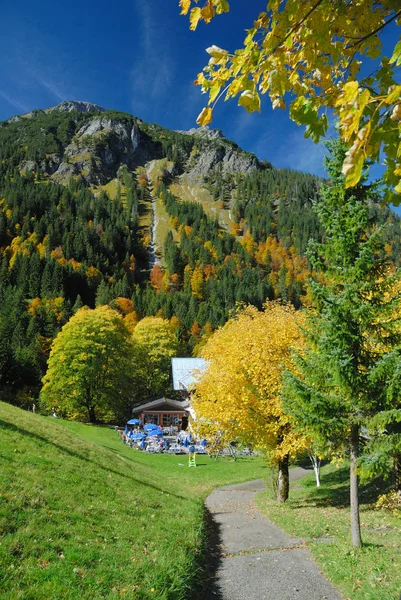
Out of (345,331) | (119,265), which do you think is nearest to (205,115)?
(345,331)

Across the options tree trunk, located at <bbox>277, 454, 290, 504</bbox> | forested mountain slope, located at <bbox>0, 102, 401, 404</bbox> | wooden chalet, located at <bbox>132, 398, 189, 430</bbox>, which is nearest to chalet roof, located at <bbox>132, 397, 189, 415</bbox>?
wooden chalet, located at <bbox>132, 398, 189, 430</bbox>

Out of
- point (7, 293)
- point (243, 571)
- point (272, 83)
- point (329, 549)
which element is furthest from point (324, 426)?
point (7, 293)

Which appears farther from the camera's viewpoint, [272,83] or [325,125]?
[325,125]

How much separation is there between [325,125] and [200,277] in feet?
446

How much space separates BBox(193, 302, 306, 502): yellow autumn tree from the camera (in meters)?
17.0

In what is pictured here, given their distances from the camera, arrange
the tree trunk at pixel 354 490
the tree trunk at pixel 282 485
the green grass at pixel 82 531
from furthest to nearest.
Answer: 1. the tree trunk at pixel 282 485
2. the tree trunk at pixel 354 490
3. the green grass at pixel 82 531

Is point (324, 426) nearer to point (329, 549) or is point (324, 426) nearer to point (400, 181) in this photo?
point (329, 549)

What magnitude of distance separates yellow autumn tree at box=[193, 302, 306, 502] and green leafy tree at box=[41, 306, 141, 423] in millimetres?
33006

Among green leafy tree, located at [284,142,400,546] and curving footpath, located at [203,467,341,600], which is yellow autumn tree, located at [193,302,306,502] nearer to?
curving footpath, located at [203,467,341,600]

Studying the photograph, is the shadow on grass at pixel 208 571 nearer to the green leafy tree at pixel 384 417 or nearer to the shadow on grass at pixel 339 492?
the green leafy tree at pixel 384 417

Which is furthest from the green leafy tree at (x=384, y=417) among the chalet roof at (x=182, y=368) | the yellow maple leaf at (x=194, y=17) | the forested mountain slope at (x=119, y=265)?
the forested mountain slope at (x=119, y=265)

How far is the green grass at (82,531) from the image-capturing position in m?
6.38

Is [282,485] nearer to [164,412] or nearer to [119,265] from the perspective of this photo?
[164,412]

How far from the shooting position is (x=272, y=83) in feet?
9.98
